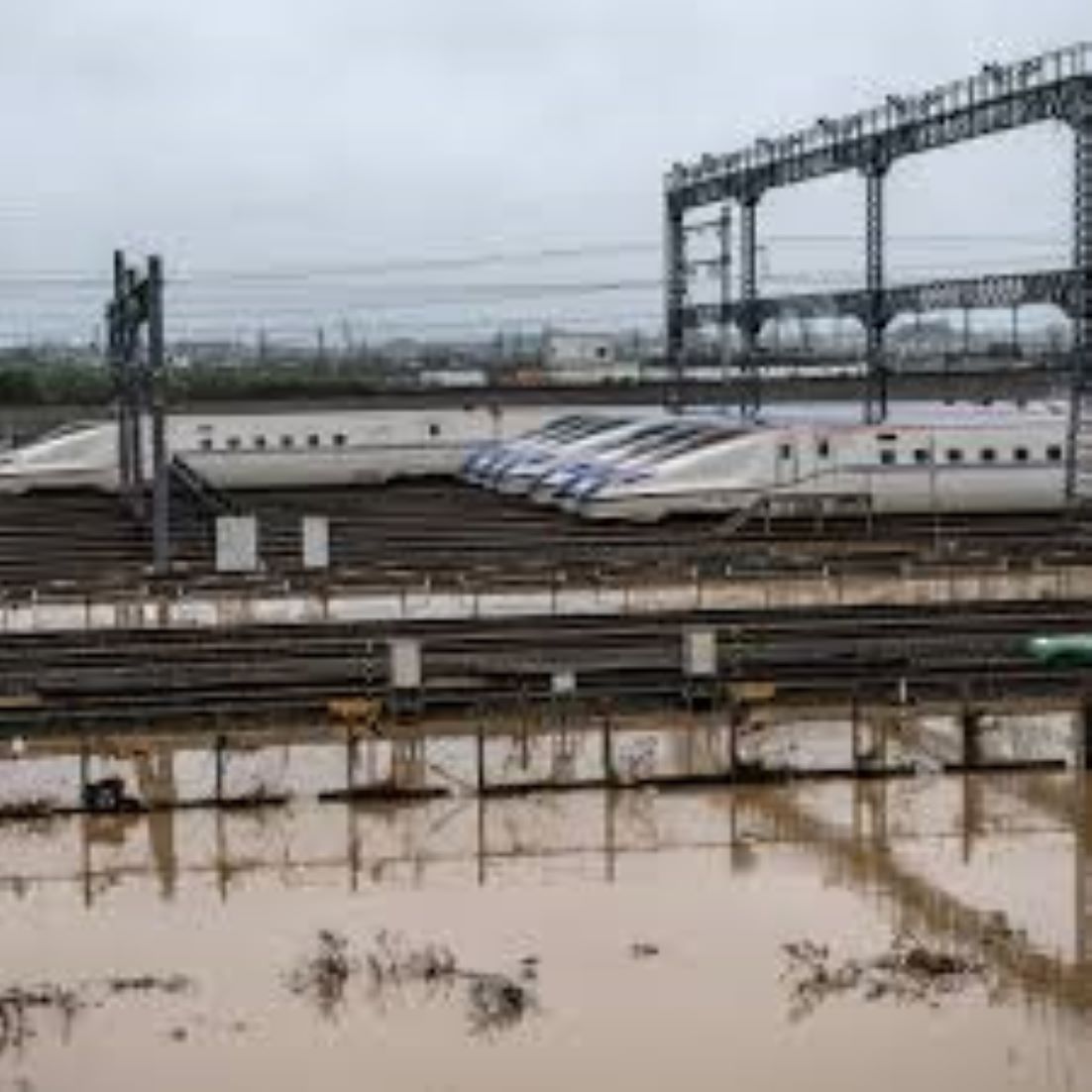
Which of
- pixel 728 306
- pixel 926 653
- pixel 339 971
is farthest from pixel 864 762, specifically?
pixel 728 306

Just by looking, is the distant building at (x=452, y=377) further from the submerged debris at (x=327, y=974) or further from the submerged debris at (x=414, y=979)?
the submerged debris at (x=414, y=979)

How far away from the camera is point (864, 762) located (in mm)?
23250

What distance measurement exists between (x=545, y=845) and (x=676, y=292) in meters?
45.2

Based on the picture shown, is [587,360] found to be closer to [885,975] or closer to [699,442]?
[699,442]

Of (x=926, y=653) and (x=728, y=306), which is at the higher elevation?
(x=728, y=306)

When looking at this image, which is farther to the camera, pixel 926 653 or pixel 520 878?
pixel 926 653

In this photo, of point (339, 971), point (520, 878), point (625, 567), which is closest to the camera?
point (339, 971)

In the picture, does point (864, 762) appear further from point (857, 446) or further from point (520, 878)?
point (857, 446)

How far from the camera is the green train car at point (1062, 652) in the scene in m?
26.8

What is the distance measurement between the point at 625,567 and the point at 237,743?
1507 cm

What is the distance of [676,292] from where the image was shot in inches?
2547

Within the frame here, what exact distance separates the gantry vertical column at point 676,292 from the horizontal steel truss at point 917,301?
2.07 ft

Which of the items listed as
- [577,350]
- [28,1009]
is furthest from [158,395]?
[577,350]

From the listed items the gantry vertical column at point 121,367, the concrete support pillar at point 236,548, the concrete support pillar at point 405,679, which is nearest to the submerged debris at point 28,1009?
the concrete support pillar at point 405,679
